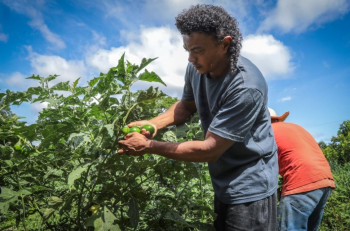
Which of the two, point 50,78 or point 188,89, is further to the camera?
point 188,89

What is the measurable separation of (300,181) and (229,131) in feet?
4.96

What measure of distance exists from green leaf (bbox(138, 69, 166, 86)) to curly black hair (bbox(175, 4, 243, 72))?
0.36m

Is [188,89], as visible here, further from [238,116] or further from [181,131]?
[238,116]

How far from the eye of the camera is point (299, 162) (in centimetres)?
308

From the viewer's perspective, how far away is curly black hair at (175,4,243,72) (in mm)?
1927

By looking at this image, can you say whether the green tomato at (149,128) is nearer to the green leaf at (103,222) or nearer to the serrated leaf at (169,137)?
the serrated leaf at (169,137)

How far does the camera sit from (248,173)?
2043mm

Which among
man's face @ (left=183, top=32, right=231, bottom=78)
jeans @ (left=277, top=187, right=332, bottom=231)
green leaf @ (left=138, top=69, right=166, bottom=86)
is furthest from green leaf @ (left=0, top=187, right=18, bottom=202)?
jeans @ (left=277, top=187, right=332, bottom=231)

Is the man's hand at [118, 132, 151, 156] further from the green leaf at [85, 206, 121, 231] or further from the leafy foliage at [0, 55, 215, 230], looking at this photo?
the green leaf at [85, 206, 121, 231]

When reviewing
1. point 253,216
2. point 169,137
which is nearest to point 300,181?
point 253,216

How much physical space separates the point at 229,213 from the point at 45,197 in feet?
4.77

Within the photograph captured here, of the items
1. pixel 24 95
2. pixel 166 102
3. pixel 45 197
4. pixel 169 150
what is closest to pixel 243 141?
pixel 169 150

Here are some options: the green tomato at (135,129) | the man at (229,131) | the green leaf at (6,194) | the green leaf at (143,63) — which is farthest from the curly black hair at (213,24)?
the green leaf at (6,194)

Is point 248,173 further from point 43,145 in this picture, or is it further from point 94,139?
point 43,145
